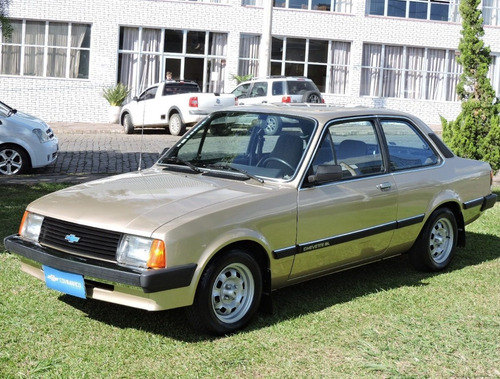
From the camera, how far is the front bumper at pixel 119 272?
5.20m

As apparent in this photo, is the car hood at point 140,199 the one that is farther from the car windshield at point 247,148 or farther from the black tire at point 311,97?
the black tire at point 311,97

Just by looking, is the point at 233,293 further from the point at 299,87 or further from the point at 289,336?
the point at 299,87

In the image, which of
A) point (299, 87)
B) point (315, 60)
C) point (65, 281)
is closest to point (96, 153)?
point (299, 87)

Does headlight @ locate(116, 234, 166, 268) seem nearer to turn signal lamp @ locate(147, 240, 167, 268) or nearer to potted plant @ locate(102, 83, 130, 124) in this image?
turn signal lamp @ locate(147, 240, 167, 268)

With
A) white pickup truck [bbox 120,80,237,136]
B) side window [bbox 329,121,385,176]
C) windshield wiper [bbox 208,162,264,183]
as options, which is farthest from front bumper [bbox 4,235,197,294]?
white pickup truck [bbox 120,80,237,136]

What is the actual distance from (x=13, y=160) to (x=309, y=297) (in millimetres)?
9065

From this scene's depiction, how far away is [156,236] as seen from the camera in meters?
5.26

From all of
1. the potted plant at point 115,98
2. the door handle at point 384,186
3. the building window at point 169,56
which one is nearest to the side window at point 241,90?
the building window at point 169,56

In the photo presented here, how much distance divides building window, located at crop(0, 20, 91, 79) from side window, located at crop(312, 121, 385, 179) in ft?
82.0

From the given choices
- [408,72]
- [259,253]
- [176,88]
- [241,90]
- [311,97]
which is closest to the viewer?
[259,253]

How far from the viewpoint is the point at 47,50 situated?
30266 mm

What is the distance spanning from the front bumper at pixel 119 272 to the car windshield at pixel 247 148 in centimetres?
130

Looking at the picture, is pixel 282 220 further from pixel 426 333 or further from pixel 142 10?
pixel 142 10

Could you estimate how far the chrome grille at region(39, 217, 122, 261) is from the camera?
5418 mm
